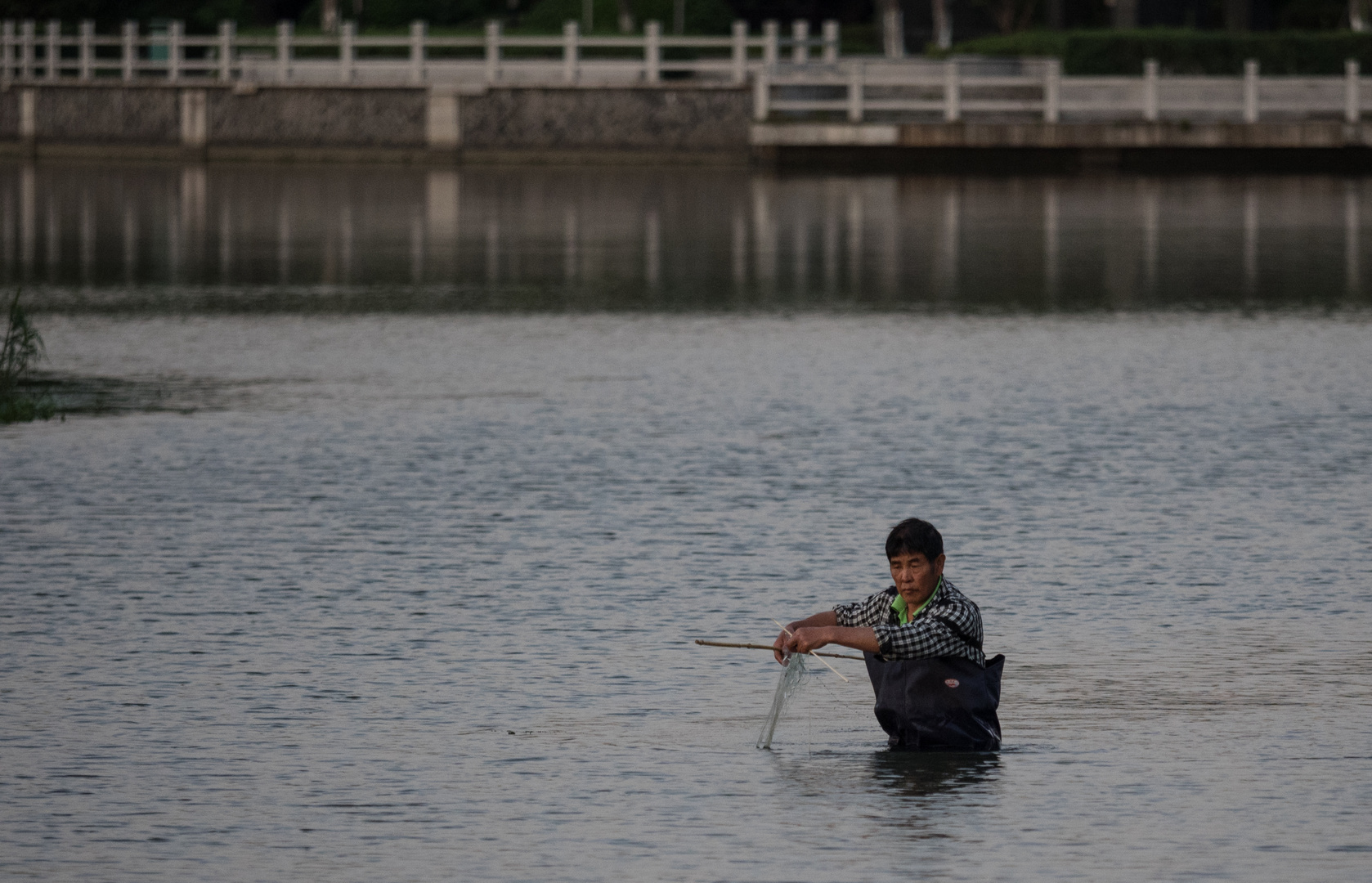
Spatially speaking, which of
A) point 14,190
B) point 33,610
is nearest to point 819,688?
point 33,610

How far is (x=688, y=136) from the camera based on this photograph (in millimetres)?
44750

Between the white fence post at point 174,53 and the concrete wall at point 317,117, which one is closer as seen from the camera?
the concrete wall at point 317,117

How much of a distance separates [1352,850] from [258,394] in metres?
10.2

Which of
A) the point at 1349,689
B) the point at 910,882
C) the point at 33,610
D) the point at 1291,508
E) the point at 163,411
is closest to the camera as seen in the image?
the point at 910,882

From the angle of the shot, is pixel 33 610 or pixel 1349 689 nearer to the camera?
pixel 1349 689

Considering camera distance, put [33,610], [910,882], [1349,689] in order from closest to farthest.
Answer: [910,882], [1349,689], [33,610]

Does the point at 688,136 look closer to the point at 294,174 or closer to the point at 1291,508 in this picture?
the point at 294,174

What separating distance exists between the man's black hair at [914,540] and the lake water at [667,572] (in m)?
0.61

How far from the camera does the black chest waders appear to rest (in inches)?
287

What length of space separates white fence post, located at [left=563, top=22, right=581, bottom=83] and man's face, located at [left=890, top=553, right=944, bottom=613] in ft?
128

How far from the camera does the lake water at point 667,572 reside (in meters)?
6.68

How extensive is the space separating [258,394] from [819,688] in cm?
787

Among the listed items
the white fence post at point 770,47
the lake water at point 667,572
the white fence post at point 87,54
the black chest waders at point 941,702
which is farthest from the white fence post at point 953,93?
the black chest waders at point 941,702

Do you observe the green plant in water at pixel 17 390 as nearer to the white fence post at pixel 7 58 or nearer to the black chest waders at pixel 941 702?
the black chest waders at pixel 941 702
